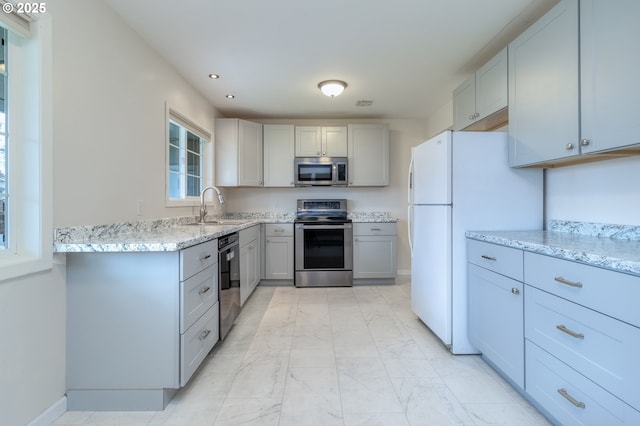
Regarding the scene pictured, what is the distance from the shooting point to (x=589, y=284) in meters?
1.16

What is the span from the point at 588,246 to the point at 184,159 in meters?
3.36

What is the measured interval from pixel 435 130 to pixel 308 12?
110 inches

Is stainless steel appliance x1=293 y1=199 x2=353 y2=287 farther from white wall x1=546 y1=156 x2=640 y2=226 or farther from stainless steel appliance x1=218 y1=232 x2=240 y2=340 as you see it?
white wall x1=546 y1=156 x2=640 y2=226

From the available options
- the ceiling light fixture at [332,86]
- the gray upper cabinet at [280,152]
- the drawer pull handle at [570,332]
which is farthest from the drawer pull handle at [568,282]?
the gray upper cabinet at [280,152]

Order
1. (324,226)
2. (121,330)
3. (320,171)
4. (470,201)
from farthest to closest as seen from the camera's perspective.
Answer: (320,171) → (324,226) → (470,201) → (121,330)

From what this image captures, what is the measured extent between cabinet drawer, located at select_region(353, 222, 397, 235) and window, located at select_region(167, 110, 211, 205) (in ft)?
6.95

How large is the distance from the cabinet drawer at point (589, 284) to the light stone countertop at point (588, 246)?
0.03m

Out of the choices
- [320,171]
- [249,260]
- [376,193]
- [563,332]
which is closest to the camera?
[563,332]

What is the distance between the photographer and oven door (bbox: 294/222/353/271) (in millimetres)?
3895

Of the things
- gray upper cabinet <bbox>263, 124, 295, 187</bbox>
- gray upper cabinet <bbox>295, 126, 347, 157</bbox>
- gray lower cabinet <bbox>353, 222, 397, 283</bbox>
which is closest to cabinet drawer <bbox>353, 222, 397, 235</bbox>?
gray lower cabinet <bbox>353, 222, 397, 283</bbox>

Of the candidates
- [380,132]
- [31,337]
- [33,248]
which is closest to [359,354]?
[31,337]

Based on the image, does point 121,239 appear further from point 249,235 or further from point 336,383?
point 249,235

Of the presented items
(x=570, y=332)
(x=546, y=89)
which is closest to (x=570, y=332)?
(x=570, y=332)

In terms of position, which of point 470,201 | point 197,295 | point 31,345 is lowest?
point 31,345
